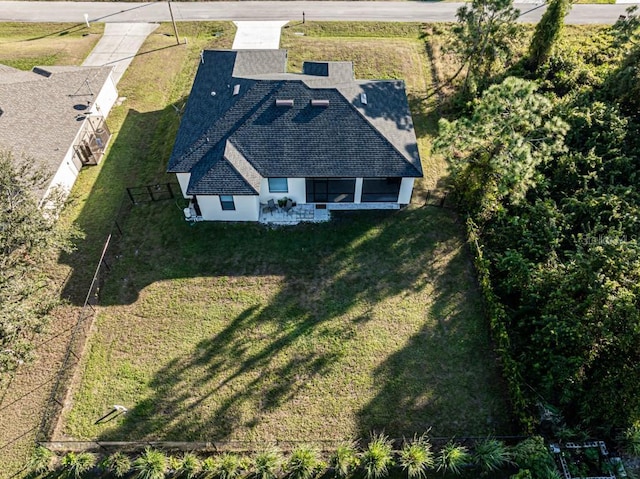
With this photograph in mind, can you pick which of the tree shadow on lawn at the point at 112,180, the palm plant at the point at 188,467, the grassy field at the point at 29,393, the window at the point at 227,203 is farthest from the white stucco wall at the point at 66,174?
the palm plant at the point at 188,467

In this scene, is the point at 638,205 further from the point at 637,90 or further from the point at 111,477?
the point at 111,477

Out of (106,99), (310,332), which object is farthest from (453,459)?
(106,99)

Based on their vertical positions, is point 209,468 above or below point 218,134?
below

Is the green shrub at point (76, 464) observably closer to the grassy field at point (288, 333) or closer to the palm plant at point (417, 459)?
the grassy field at point (288, 333)

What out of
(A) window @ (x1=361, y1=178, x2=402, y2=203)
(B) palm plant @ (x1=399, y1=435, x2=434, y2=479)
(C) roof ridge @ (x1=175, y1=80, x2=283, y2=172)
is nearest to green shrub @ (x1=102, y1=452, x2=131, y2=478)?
(B) palm plant @ (x1=399, y1=435, x2=434, y2=479)

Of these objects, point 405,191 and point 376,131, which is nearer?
point 376,131

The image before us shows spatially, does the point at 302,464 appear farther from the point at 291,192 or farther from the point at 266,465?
the point at 291,192

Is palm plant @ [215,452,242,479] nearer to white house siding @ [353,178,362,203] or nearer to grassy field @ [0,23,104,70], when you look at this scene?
white house siding @ [353,178,362,203]
